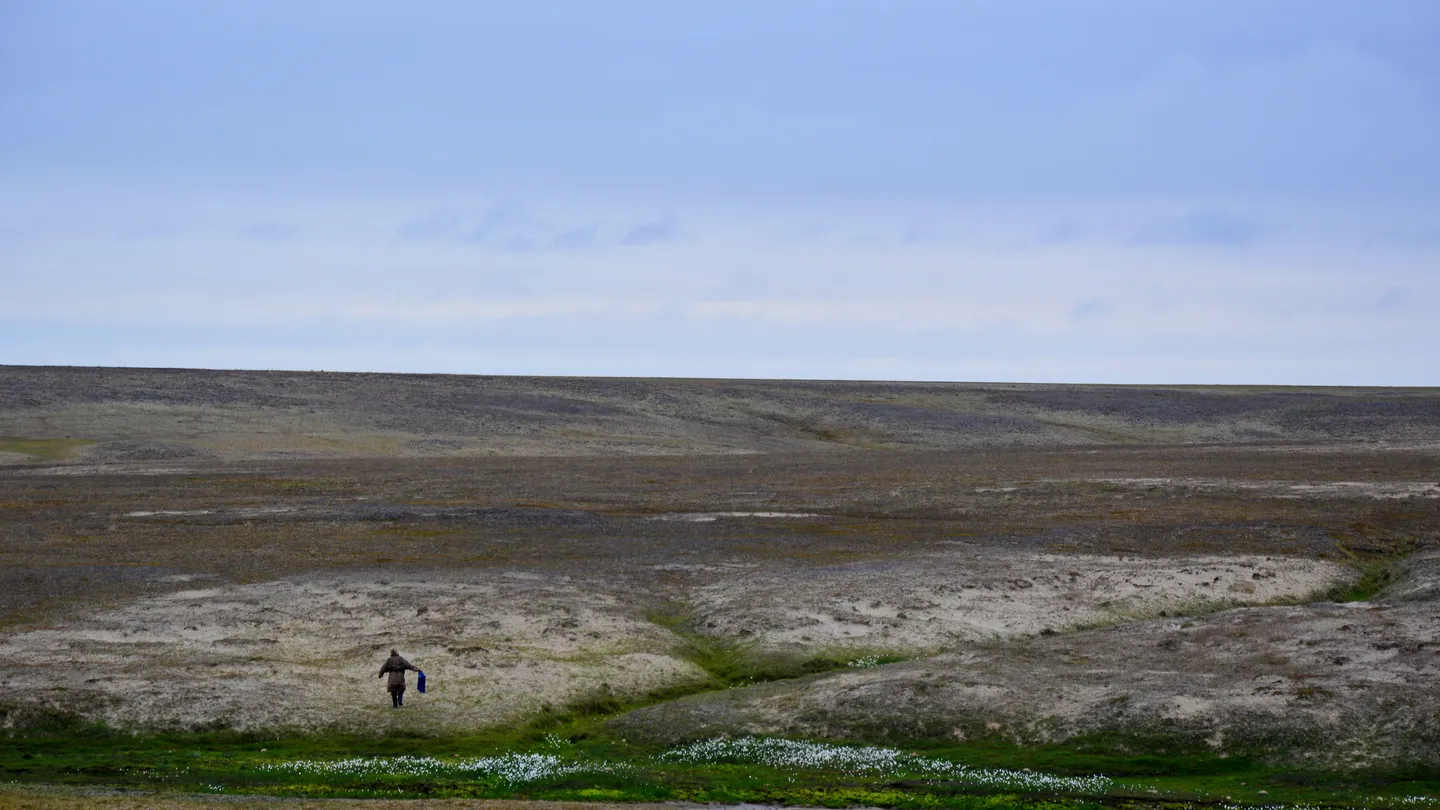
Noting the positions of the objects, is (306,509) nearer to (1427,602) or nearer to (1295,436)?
(1427,602)

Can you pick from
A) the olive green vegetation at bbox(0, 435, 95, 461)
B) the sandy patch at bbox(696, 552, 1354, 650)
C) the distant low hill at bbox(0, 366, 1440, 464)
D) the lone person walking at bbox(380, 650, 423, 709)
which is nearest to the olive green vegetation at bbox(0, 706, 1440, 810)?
the lone person walking at bbox(380, 650, 423, 709)

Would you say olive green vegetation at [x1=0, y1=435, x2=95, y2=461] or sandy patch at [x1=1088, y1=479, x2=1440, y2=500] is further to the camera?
olive green vegetation at [x1=0, y1=435, x2=95, y2=461]

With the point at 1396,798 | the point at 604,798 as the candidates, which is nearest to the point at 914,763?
the point at 604,798

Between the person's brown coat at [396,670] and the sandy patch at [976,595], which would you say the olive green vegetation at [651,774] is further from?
the sandy patch at [976,595]

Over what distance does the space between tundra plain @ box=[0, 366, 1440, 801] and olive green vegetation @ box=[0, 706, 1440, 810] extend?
1.83ft

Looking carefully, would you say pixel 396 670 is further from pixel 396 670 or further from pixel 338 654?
pixel 338 654

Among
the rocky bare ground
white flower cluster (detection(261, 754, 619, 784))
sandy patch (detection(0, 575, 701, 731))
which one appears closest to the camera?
white flower cluster (detection(261, 754, 619, 784))

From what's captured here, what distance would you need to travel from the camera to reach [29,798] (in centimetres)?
2473

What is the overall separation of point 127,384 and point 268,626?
9773cm

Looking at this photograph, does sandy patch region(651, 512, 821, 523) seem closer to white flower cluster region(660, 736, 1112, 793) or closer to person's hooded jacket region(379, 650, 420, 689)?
person's hooded jacket region(379, 650, 420, 689)

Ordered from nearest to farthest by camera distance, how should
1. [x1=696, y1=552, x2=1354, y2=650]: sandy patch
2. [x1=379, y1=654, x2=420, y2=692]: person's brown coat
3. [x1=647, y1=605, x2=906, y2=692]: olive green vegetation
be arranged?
[x1=379, y1=654, x2=420, y2=692]: person's brown coat
[x1=647, y1=605, x2=906, y2=692]: olive green vegetation
[x1=696, y1=552, x2=1354, y2=650]: sandy patch

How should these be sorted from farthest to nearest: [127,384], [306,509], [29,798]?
1. [127,384]
2. [306,509]
3. [29,798]

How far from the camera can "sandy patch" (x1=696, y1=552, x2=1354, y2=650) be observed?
41.8 metres

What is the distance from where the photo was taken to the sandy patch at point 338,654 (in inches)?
1299
